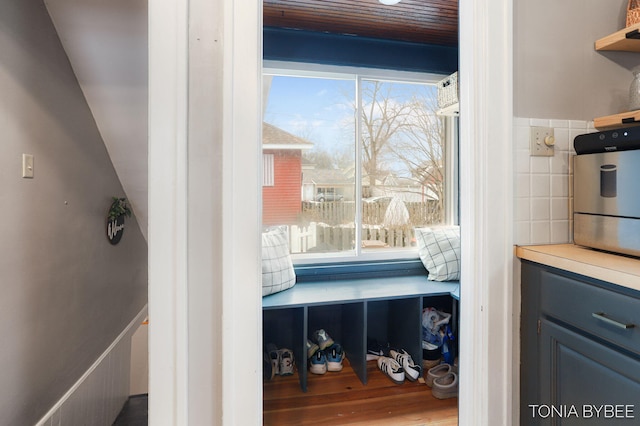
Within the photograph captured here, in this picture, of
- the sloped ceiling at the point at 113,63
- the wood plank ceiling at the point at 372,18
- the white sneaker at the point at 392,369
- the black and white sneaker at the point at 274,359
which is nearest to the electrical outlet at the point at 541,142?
the wood plank ceiling at the point at 372,18

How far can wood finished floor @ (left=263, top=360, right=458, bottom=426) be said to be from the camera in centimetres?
169

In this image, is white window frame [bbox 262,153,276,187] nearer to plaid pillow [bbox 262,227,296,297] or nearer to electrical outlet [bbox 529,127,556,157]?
plaid pillow [bbox 262,227,296,297]

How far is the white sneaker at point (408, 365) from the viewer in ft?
6.63

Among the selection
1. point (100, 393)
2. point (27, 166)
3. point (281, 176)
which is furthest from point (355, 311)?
point (27, 166)

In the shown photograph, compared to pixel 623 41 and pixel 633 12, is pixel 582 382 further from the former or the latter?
pixel 633 12

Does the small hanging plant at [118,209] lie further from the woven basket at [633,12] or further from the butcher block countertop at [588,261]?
the woven basket at [633,12]

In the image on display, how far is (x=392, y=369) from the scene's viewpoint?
6.70ft

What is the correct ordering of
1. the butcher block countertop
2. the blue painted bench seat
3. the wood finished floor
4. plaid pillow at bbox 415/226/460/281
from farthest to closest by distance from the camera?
plaid pillow at bbox 415/226/460/281 → the blue painted bench seat → the wood finished floor → the butcher block countertop

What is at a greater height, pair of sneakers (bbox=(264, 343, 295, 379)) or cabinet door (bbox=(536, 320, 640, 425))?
cabinet door (bbox=(536, 320, 640, 425))

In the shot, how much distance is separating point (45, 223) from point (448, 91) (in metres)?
2.59

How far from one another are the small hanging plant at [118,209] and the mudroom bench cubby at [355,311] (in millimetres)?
1142

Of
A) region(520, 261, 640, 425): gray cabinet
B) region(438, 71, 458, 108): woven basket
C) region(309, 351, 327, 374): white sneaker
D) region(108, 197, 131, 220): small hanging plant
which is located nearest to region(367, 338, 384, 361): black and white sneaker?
region(309, 351, 327, 374): white sneaker

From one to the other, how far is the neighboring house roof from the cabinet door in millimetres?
1876

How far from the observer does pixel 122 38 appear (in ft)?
4.73
